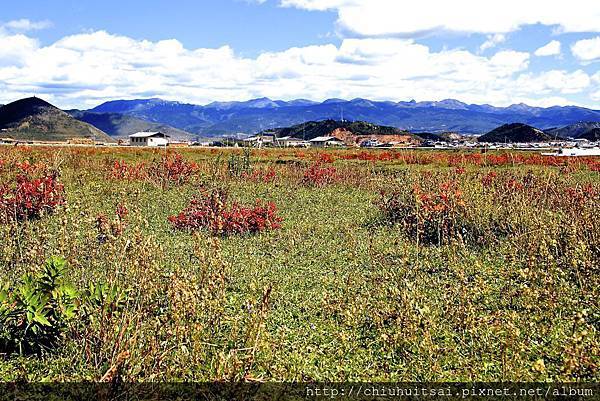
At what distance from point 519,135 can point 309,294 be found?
122157mm

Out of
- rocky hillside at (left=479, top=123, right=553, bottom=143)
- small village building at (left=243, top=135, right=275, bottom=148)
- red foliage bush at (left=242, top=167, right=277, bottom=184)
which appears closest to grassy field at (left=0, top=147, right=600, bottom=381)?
red foliage bush at (left=242, top=167, right=277, bottom=184)

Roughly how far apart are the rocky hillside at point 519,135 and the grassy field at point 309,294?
101 metres

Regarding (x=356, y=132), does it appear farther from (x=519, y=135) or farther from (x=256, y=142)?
(x=256, y=142)

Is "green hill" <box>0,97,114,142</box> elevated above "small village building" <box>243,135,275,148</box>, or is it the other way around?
"green hill" <box>0,97,114,142</box>

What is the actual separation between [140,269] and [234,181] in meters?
13.8

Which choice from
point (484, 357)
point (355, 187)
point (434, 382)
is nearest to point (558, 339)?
point (484, 357)

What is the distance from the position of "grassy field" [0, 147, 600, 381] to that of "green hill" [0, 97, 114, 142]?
407 feet

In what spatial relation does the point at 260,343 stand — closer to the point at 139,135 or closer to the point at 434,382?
the point at 434,382

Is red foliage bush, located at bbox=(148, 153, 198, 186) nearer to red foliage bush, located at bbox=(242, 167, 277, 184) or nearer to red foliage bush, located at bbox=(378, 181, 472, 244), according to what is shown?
red foliage bush, located at bbox=(242, 167, 277, 184)

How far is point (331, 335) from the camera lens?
572cm

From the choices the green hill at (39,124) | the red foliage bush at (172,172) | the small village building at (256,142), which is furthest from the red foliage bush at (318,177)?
the green hill at (39,124)

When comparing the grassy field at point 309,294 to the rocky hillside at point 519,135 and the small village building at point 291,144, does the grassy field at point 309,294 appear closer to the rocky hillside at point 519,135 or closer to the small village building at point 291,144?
the small village building at point 291,144

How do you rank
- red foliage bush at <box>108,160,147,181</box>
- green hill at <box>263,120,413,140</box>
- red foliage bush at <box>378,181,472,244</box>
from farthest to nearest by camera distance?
green hill at <box>263,120,413,140</box>
red foliage bush at <box>108,160,147,181</box>
red foliage bush at <box>378,181,472,244</box>

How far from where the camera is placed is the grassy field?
4.70m
